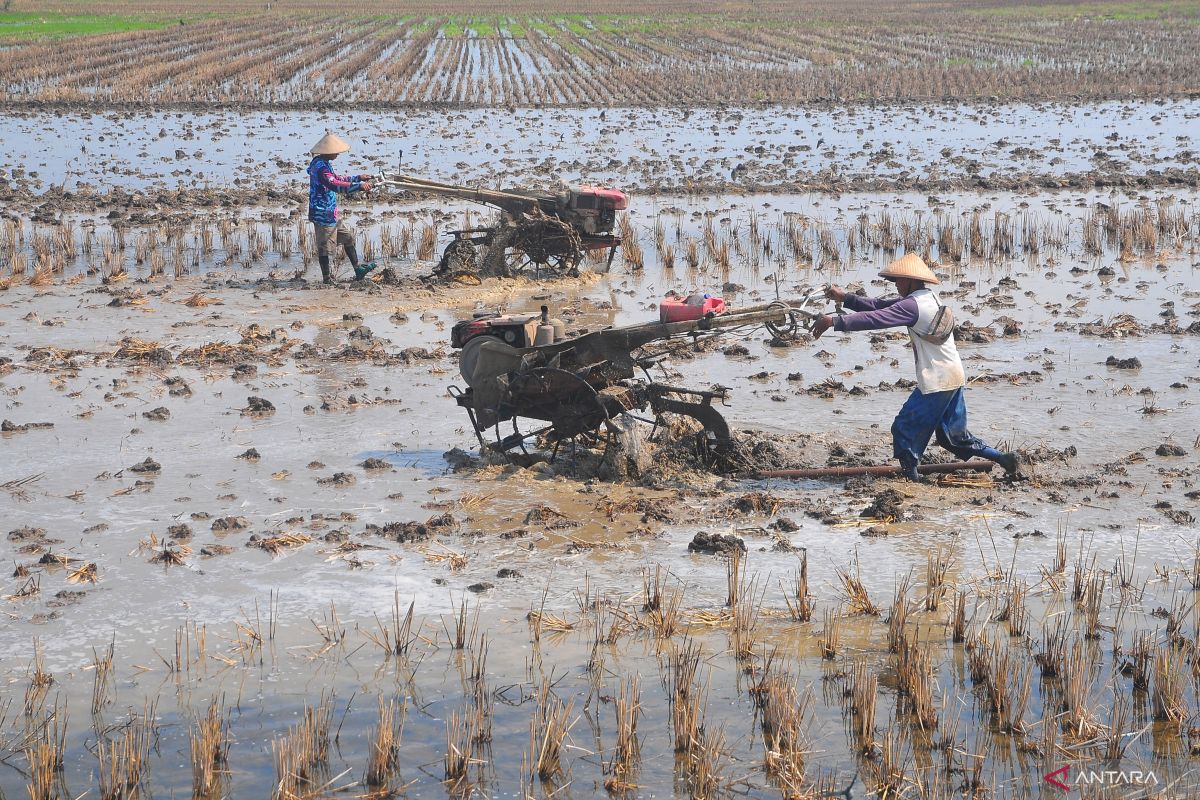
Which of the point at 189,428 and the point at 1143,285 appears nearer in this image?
the point at 189,428

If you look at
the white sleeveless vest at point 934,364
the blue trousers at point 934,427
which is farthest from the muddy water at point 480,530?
the white sleeveless vest at point 934,364

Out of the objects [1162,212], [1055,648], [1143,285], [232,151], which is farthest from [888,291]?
[232,151]

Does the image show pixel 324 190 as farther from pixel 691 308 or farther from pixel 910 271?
pixel 910 271

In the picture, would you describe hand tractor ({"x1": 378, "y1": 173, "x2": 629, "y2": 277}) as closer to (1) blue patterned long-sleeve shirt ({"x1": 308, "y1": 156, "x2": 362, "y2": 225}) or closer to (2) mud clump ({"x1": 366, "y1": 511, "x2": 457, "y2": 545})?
(1) blue patterned long-sleeve shirt ({"x1": 308, "y1": 156, "x2": 362, "y2": 225})

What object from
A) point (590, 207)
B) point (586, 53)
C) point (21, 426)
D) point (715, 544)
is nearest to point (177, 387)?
point (21, 426)

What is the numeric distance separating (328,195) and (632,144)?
10730 mm

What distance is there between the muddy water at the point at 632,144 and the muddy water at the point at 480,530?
25.3 feet

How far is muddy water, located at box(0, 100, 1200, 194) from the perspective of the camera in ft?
61.8

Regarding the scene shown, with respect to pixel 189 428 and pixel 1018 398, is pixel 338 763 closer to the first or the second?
pixel 189 428

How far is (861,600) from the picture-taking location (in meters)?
5.59

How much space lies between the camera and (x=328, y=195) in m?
12.2

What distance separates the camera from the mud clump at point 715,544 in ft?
20.6

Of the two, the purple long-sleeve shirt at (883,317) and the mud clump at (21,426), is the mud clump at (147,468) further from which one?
the purple long-sleeve shirt at (883,317)

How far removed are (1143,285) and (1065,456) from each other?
16.7ft
